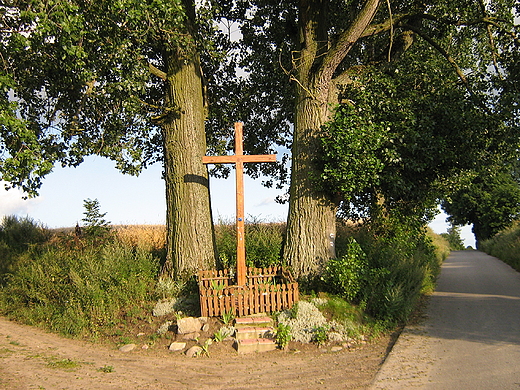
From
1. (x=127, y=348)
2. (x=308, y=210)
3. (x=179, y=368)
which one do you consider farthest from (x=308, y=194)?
(x=127, y=348)

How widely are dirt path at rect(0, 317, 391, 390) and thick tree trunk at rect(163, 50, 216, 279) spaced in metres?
2.69

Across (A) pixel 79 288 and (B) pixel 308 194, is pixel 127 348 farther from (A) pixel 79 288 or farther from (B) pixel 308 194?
(B) pixel 308 194

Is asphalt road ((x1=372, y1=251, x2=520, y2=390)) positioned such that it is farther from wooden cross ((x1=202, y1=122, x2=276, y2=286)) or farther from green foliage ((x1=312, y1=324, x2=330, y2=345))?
wooden cross ((x1=202, y1=122, x2=276, y2=286))

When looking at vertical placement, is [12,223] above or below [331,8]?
below

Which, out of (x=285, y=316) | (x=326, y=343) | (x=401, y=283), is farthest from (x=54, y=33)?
(x=401, y=283)

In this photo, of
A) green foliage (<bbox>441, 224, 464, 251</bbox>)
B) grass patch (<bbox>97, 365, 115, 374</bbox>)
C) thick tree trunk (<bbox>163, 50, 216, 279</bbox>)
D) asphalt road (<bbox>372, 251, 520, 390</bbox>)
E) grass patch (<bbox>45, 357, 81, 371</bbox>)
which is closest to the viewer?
asphalt road (<bbox>372, 251, 520, 390</bbox>)

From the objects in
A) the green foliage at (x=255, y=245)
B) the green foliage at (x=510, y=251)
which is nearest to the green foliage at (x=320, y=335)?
the green foliage at (x=255, y=245)

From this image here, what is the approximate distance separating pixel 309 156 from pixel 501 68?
618 cm

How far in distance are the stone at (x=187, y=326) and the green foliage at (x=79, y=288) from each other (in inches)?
70.8

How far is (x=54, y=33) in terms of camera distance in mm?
8570

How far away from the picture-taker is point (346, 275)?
9.51m

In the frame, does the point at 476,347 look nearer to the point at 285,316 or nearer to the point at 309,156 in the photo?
the point at 285,316

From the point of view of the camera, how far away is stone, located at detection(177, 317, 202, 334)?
340 inches

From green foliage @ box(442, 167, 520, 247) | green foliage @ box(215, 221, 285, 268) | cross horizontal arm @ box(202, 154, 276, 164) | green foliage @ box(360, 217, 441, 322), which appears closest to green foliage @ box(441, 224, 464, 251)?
green foliage @ box(442, 167, 520, 247)
